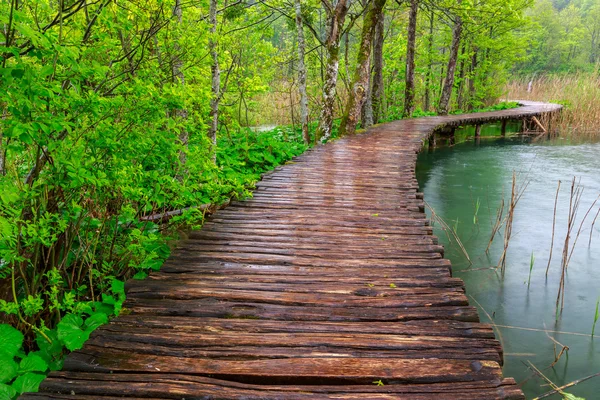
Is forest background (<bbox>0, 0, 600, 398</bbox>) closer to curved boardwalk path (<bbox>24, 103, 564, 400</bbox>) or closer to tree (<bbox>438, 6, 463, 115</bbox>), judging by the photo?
curved boardwalk path (<bbox>24, 103, 564, 400</bbox>)

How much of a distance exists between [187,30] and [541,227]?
20.5 ft

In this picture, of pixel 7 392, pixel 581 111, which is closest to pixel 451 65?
pixel 581 111

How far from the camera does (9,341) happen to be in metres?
2.71

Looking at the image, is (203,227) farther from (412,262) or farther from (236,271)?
(412,262)

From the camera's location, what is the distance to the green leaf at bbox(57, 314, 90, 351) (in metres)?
2.77

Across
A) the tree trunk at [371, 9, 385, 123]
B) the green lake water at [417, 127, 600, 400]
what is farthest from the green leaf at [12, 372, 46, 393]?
the tree trunk at [371, 9, 385, 123]

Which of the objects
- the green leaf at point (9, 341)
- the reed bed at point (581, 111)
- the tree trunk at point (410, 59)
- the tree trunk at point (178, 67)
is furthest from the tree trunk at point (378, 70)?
the green leaf at point (9, 341)

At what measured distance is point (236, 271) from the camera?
3336 mm

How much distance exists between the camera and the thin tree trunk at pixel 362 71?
32.8 ft

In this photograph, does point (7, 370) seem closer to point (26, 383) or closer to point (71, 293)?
point (26, 383)

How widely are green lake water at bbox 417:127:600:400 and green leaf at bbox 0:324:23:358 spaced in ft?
11.5

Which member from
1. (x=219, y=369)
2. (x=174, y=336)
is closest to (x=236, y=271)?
(x=174, y=336)

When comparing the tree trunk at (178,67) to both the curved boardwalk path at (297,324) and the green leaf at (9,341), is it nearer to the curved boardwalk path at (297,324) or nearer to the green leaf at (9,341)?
the curved boardwalk path at (297,324)

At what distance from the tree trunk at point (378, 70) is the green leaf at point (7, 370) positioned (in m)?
11.8
